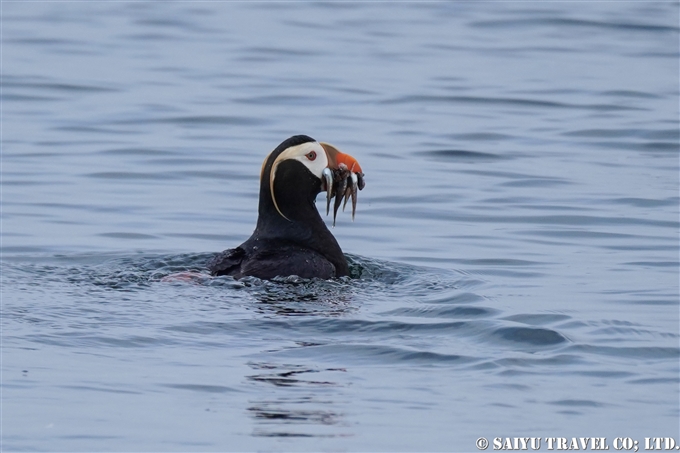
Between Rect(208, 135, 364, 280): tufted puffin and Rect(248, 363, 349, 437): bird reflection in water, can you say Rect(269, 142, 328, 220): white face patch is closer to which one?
Rect(208, 135, 364, 280): tufted puffin

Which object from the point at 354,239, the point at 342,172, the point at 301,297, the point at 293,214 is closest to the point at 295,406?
the point at 301,297

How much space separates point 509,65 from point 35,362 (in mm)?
14900

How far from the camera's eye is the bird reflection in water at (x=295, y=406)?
5.48m

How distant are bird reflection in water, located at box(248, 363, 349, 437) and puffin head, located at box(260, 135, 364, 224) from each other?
2129 millimetres

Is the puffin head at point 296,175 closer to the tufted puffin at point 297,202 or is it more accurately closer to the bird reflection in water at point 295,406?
the tufted puffin at point 297,202

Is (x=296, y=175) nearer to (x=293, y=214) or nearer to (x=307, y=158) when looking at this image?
(x=307, y=158)

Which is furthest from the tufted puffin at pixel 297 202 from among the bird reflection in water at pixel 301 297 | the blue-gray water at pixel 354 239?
the blue-gray water at pixel 354 239

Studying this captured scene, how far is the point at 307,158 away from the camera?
830 cm

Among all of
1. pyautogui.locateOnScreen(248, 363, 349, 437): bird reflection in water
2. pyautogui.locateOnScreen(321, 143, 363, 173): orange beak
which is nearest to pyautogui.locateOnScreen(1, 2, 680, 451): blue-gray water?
pyautogui.locateOnScreen(248, 363, 349, 437): bird reflection in water

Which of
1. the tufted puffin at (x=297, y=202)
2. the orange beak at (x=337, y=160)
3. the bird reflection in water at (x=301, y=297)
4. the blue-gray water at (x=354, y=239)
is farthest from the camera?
the orange beak at (x=337, y=160)

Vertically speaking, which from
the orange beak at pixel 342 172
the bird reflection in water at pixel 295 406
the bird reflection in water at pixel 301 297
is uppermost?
the orange beak at pixel 342 172

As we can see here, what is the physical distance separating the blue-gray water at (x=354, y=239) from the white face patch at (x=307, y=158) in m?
0.79

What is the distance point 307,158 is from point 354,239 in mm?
2304

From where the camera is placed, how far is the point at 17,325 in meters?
7.14
